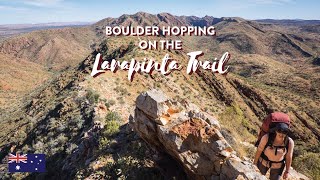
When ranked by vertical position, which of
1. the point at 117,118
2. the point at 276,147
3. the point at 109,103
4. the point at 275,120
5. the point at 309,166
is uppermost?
the point at 275,120

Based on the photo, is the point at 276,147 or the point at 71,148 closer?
the point at 276,147

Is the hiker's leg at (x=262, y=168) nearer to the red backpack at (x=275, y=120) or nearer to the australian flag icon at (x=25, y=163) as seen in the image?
the red backpack at (x=275, y=120)

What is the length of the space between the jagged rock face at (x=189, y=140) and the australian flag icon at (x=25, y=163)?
8210 millimetres

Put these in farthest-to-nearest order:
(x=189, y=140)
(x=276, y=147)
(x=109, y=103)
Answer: (x=109, y=103)
(x=189, y=140)
(x=276, y=147)

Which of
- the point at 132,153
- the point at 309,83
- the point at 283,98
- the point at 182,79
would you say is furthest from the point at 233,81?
the point at 132,153

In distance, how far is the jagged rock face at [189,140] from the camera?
34.1 ft

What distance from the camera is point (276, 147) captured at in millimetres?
9391

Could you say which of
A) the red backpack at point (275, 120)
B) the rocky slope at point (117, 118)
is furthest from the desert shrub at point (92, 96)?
the red backpack at point (275, 120)

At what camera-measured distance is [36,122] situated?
3512 cm

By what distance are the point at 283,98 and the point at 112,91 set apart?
50.8m

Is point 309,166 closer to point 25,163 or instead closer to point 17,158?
point 25,163

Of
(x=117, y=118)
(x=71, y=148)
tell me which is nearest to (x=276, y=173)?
(x=117, y=118)

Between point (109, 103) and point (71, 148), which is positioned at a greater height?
point (109, 103)

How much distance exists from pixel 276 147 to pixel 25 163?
14.0m
